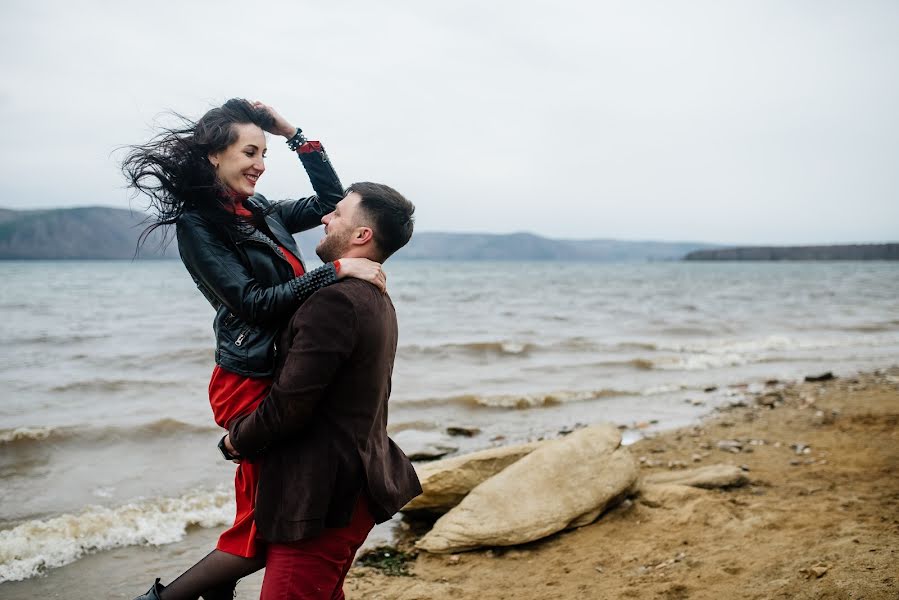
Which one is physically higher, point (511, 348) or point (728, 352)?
point (728, 352)

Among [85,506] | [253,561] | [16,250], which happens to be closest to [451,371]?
[85,506]

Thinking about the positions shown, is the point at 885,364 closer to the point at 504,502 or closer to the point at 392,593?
the point at 504,502

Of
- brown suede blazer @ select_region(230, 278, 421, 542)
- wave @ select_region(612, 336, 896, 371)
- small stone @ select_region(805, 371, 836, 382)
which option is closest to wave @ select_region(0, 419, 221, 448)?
brown suede blazer @ select_region(230, 278, 421, 542)

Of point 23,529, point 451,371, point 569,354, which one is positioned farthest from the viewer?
point 569,354

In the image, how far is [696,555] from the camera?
178 inches

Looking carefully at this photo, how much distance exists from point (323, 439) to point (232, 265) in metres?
0.81

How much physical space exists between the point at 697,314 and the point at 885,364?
43.2ft

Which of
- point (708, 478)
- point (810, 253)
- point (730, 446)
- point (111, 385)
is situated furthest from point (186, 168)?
point (810, 253)

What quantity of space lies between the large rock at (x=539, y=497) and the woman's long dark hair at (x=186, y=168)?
11.6ft

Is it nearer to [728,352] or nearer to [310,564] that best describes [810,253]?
[728,352]

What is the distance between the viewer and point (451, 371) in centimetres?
1430

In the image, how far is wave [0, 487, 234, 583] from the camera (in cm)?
538

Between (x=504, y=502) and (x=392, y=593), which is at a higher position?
(x=504, y=502)

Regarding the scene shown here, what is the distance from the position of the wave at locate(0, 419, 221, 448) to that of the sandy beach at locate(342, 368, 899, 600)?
5.17 metres
